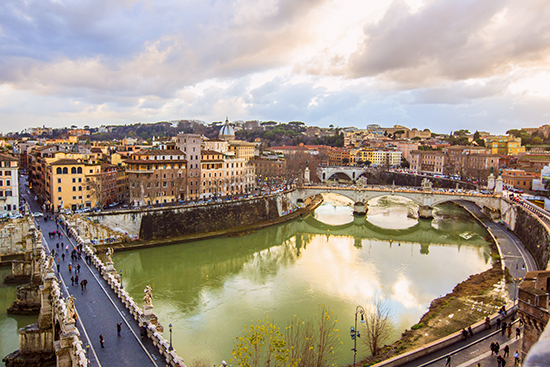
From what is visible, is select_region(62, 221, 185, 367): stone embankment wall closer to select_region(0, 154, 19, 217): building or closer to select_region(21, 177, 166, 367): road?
select_region(21, 177, 166, 367): road

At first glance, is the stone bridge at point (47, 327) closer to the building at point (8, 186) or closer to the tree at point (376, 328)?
the tree at point (376, 328)

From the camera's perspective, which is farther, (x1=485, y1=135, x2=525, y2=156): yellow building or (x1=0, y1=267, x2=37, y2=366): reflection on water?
(x1=485, y1=135, x2=525, y2=156): yellow building

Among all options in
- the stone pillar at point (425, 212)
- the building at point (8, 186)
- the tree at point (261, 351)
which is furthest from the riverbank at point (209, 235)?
the tree at point (261, 351)

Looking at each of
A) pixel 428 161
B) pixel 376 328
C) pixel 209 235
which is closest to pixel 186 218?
pixel 209 235

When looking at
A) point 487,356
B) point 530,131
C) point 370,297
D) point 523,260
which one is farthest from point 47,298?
point 530,131

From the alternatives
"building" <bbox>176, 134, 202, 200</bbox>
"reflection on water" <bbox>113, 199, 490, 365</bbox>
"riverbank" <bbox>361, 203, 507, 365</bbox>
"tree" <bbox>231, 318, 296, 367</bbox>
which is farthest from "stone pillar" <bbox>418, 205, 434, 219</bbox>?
"tree" <bbox>231, 318, 296, 367</bbox>

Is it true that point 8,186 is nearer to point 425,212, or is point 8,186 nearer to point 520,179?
point 425,212
